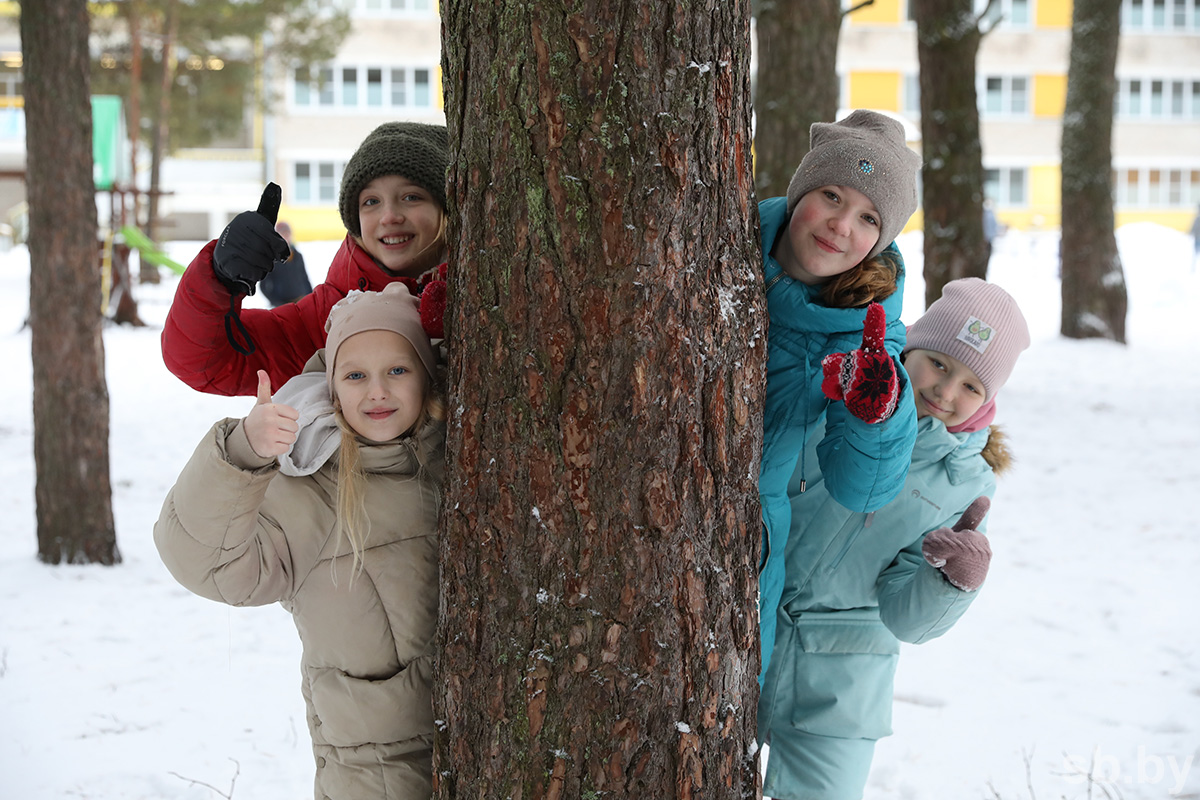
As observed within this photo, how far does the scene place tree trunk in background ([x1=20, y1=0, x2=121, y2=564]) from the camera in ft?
15.8

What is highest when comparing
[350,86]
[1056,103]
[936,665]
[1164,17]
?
[1164,17]

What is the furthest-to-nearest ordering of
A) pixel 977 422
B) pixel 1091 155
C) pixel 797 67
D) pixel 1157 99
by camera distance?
pixel 1157 99 → pixel 1091 155 → pixel 797 67 → pixel 977 422

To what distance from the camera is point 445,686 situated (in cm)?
175

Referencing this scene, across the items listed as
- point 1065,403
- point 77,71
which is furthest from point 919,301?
point 77,71

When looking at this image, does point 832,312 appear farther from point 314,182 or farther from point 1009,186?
point 1009,186

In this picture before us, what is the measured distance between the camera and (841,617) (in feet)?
7.32

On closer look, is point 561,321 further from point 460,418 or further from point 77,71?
point 77,71

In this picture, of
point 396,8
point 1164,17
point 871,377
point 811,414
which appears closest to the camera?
point 871,377


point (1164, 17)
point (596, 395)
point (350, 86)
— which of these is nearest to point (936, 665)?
point (596, 395)

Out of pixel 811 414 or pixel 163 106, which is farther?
pixel 163 106

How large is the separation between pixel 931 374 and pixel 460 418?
1157 millimetres

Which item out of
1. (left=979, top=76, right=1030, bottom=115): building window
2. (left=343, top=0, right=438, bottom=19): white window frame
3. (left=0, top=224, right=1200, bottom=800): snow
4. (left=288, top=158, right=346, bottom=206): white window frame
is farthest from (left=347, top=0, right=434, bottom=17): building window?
(left=0, top=224, right=1200, bottom=800): snow

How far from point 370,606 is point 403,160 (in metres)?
0.97

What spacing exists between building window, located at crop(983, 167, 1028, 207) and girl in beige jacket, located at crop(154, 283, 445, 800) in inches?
1325
